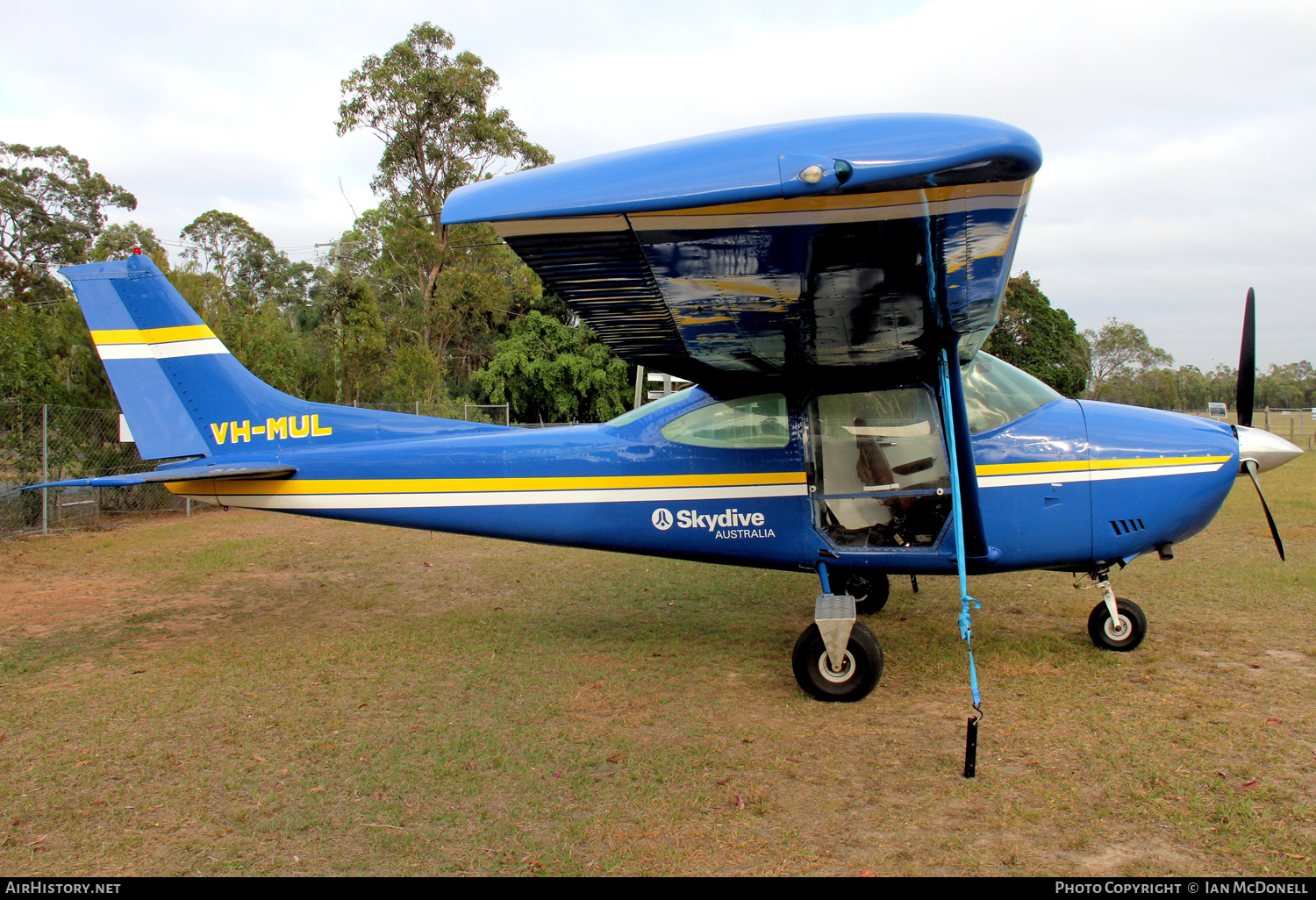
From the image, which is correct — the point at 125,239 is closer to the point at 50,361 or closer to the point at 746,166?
the point at 50,361

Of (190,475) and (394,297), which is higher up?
(394,297)

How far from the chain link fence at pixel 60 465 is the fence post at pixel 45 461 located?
0.01 meters

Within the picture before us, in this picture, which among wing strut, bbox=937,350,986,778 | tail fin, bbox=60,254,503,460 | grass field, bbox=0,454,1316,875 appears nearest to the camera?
grass field, bbox=0,454,1316,875

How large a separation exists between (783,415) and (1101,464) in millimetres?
2048

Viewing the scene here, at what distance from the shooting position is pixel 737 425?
5320 millimetres

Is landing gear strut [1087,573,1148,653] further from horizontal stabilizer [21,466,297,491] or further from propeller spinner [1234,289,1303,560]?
horizontal stabilizer [21,466,297,491]

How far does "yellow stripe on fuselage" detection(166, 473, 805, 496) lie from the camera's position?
5.22 meters

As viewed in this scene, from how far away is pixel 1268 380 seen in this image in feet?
214

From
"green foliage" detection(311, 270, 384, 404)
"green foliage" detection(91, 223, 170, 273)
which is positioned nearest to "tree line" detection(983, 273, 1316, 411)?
"green foliage" detection(311, 270, 384, 404)

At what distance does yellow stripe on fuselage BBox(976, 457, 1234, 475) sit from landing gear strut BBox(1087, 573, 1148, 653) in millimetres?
876

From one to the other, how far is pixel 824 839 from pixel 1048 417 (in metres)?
3.32

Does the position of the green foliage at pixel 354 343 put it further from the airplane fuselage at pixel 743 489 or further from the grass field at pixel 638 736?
the airplane fuselage at pixel 743 489

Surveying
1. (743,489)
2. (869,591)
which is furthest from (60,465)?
(869,591)

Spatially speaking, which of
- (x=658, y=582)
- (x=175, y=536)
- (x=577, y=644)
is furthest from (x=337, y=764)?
(x=175, y=536)
